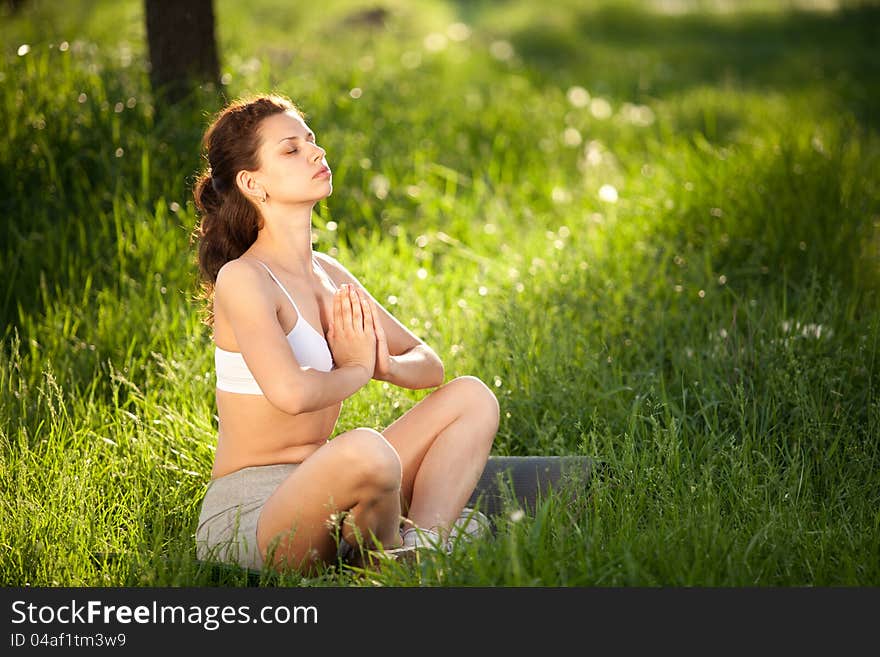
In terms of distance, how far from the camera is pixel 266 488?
3041 mm

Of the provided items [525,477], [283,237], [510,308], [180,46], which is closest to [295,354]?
[283,237]

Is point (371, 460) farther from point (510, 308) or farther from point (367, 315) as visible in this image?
point (510, 308)

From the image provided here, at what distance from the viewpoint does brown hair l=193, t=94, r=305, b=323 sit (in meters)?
3.13

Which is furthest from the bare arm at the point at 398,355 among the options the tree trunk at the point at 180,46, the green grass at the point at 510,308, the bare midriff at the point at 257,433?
the tree trunk at the point at 180,46

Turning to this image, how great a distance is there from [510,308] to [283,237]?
1.49m

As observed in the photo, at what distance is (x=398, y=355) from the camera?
3.42 meters

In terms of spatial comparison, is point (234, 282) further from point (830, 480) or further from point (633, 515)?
point (830, 480)

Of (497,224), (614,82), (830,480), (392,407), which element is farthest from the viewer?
(614,82)

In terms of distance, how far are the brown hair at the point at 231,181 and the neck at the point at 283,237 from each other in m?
0.05

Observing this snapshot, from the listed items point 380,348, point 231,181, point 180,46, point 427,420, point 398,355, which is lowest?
point 427,420

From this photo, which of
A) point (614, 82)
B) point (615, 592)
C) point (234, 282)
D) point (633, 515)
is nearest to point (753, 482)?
point (633, 515)

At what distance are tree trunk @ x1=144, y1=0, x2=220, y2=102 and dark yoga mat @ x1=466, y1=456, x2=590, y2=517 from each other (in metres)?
3.02

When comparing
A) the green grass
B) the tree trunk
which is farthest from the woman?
the tree trunk

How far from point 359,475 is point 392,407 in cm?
116
